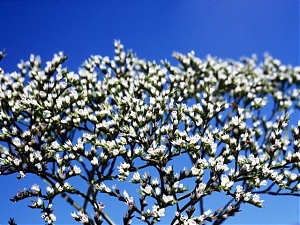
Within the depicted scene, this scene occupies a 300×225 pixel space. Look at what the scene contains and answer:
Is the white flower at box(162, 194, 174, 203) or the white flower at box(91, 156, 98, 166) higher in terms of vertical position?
the white flower at box(91, 156, 98, 166)

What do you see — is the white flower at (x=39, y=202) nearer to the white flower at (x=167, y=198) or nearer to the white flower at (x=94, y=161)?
the white flower at (x=94, y=161)

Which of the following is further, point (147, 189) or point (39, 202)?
point (39, 202)

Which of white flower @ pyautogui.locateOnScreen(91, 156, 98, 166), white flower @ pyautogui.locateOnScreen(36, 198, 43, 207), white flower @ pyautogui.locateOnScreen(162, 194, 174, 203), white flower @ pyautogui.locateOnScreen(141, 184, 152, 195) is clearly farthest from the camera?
white flower @ pyautogui.locateOnScreen(91, 156, 98, 166)

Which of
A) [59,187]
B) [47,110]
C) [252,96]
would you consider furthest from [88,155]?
[252,96]

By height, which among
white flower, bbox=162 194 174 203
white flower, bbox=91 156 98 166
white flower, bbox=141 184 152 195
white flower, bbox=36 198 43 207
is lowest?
white flower, bbox=162 194 174 203

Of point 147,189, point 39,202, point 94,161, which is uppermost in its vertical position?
point 94,161

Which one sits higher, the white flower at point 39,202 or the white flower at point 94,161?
the white flower at point 94,161

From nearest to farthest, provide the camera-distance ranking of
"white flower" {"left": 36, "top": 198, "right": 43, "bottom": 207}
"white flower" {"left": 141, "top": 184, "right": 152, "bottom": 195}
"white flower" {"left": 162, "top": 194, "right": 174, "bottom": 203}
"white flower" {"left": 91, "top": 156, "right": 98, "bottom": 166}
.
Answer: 1. "white flower" {"left": 162, "top": 194, "right": 174, "bottom": 203}
2. "white flower" {"left": 141, "top": 184, "right": 152, "bottom": 195}
3. "white flower" {"left": 36, "top": 198, "right": 43, "bottom": 207}
4. "white flower" {"left": 91, "top": 156, "right": 98, "bottom": 166}

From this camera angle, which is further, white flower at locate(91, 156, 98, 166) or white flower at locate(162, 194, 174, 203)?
white flower at locate(91, 156, 98, 166)

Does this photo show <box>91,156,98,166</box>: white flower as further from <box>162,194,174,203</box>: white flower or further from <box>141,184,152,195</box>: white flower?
<box>162,194,174,203</box>: white flower

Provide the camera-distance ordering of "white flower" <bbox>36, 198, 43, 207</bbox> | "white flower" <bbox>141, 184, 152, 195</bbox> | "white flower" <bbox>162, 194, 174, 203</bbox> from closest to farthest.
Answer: "white flower" <bbox>162, 194, 174, 203</bbox>, "white flower" <bbox>141, 184, 152, 195</bbox>, "white flower" <bbox>36, 198, 43, 207</bbox>

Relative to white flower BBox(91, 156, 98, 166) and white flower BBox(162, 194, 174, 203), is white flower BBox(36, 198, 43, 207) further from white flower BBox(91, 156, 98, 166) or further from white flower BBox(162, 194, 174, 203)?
white flower BBox(162, 194, 174, 203)

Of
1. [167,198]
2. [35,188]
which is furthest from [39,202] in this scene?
[167,198]

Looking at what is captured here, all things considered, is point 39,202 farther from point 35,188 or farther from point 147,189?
point 147,189
